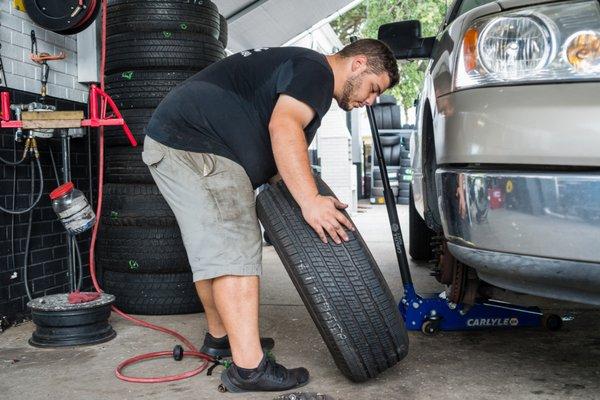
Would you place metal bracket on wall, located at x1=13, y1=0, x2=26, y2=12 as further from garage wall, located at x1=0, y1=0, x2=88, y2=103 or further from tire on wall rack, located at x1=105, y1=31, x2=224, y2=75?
tire on wall rack, located at x1=105, y1=31, x2=224, y2=75

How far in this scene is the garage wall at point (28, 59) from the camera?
3.38 m

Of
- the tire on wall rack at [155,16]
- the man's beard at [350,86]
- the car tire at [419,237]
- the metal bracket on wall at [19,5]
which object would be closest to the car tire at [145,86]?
the tire on wall rack at [155,16]

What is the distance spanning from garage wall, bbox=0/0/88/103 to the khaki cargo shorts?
1443 mm

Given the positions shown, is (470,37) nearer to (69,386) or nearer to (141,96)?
(69,386)

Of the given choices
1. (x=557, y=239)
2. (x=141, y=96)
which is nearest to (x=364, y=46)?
(x=557, y=239)

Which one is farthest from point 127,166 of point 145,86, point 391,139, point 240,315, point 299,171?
point 391,139

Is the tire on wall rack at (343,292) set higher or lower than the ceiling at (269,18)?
Result: lower

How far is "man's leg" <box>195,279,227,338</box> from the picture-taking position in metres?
2.81

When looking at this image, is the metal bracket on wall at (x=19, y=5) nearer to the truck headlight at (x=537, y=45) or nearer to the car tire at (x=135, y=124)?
the car tire at (x=135, y=124)

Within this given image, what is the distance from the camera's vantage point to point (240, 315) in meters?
2.37

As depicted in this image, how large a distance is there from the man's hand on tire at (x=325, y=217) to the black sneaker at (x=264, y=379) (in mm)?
538

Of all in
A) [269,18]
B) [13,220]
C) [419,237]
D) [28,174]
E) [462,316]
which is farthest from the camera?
[269,18]

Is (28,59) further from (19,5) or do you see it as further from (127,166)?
(127,166)

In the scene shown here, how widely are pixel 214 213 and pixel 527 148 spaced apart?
1163mm
